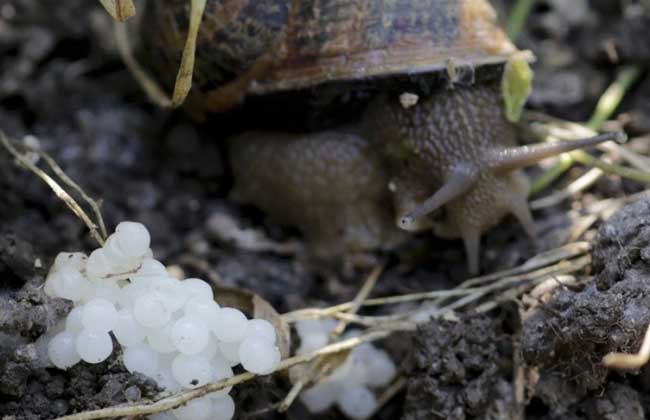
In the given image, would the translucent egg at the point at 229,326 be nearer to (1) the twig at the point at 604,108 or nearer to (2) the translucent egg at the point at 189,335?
(2) the translucent egg at the point at 189,335

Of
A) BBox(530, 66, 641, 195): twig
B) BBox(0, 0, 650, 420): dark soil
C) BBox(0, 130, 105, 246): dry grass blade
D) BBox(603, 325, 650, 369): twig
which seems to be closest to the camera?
BBox(603, 325, 650, 369): twig

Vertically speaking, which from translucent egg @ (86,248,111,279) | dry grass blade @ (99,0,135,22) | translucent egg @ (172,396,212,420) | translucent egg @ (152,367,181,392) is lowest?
translucent egg @ (172,396,212,420)

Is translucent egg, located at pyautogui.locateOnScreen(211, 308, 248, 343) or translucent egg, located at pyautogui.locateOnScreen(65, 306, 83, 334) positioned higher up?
translucent egg, located at pyautogui.locateOnScreen(65, 306, 83, 334)

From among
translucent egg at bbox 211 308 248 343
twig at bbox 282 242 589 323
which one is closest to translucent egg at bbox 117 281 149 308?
translucent egg at bbox 211 308 248 343

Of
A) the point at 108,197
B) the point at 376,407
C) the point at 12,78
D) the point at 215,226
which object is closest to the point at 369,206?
the point at 215,226

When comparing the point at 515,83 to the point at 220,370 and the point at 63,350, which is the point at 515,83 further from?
the point at 63,350

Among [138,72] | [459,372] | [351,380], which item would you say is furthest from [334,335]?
[138,72]

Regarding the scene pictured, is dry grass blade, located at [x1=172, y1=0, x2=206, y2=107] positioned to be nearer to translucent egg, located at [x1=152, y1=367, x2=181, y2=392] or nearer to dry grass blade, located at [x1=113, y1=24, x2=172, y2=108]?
dry grass blade, located at [x1=113, y1=24, x2=172, y2=108]

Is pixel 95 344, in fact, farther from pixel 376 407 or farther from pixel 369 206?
pixel 369 206
